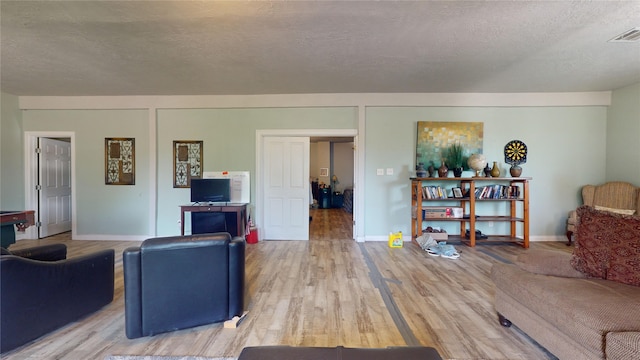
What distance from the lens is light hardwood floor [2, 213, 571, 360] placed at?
1830 millimetres

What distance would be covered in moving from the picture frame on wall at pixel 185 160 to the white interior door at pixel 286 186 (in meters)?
1.23

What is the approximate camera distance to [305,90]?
4535mm

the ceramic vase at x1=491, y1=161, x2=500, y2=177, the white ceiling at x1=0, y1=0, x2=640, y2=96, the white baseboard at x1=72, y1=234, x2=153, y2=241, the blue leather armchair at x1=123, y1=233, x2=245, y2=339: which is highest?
the white ceiling at x1=0, y1=0, x2=640, y2=96

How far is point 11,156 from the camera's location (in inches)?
184

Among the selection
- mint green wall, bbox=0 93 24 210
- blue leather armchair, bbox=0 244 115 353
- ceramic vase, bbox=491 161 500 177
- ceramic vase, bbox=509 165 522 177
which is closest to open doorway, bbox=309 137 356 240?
ceramic vase, bbox=491 161 500 177

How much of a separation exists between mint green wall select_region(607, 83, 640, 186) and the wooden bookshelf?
1.43m

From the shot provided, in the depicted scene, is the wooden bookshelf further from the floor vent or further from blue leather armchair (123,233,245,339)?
blue leather armchair (123,233,245,339)

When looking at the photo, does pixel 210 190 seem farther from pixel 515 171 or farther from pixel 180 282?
pixel 515 171

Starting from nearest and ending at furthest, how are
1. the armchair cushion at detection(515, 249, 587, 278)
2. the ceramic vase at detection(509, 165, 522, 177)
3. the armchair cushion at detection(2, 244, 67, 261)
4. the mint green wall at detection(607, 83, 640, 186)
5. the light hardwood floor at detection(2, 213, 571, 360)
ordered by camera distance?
1. the light hardwood floor at detection(2, 213, 571, 360)
2. the armchair cushion at detection(515, 249, 587, 278)
3. the armchair cushion at detection(2, 244, 67, 261)
4. the mint green wall at detection(607, 83, 640, 186)
5. the ceramic vase at detection(509, 165, 522, 177)

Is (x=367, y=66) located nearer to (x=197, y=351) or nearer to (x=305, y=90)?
(x=305, y=90)

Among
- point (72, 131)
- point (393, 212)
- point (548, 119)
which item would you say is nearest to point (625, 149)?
point (548, 119)

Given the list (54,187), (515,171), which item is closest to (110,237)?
(54,187)

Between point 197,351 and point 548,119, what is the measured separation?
6.13 meters

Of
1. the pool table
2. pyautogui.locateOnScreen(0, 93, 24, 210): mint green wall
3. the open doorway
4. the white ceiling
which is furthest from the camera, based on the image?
the open doorway
